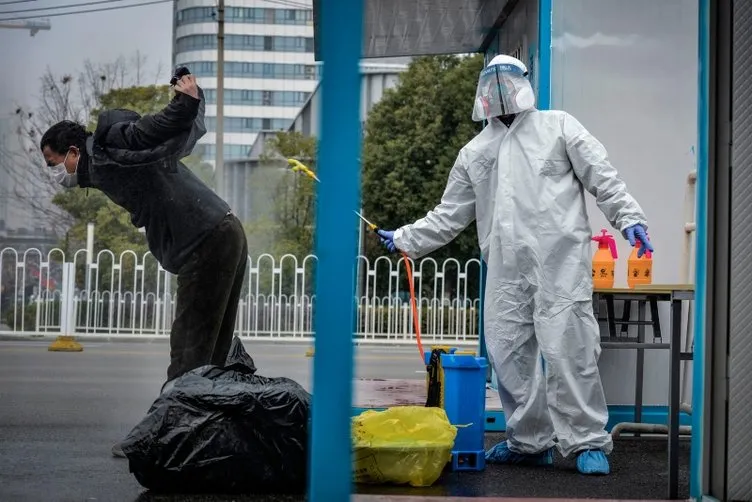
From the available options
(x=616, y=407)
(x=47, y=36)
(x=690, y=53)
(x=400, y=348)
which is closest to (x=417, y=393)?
(x=616, y=407)

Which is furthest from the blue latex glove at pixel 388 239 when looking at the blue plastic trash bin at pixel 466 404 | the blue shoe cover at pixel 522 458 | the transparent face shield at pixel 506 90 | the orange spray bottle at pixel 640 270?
the orange spray bottle at pixel 640 270

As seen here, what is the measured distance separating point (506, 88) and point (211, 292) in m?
1.84

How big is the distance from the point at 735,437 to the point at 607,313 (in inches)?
96.4

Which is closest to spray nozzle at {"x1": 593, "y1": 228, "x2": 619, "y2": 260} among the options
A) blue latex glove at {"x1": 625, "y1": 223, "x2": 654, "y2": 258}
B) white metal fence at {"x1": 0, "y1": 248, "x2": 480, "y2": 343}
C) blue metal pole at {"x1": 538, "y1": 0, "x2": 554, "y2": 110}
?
blue metal pole at {"x1": 538, "y1": 0, "x2": 554, "y2": 110}

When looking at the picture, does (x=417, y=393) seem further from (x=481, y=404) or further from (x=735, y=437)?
(x=735, y=437)

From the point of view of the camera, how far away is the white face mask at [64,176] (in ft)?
12.2

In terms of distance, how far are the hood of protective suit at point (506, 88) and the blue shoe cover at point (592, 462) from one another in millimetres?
1523

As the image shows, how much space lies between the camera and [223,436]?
13.1ft

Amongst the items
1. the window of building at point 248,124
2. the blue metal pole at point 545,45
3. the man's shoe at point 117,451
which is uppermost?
the blue metal pole at point 545,45

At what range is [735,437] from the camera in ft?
12.1

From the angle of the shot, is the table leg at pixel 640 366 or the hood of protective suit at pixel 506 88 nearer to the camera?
the hood of protective suit at pixel 506 88

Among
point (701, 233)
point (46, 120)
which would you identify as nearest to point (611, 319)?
point (701, 233)

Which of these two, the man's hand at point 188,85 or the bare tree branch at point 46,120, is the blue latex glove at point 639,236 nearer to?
the man's hand at point 188,85

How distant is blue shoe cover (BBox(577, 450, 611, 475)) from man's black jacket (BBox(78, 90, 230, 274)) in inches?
79.8
